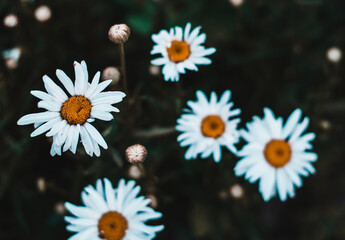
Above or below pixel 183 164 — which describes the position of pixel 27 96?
above

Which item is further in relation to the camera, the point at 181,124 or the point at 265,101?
the point at 265,101

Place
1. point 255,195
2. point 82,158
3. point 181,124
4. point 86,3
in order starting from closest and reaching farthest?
1. point 181,124
2. point 82,158
3. point 255,195
4. point 86,3

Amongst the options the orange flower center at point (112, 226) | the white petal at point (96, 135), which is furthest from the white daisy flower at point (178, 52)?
the orange flower center at point (112, 226)

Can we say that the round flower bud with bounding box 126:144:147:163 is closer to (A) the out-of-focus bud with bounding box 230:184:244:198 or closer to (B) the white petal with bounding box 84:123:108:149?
(B) the white petal with bounding box 84:123:108:149

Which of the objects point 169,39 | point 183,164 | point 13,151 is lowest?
point 183,164

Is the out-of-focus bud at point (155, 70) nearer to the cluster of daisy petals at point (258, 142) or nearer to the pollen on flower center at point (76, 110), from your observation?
the cluster of daisy petals at point (258, 142)

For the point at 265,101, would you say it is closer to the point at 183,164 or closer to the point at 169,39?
the point at 183,164

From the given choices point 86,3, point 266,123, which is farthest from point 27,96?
point 266,123

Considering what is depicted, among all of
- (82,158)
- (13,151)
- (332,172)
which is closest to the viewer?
(82,158)
